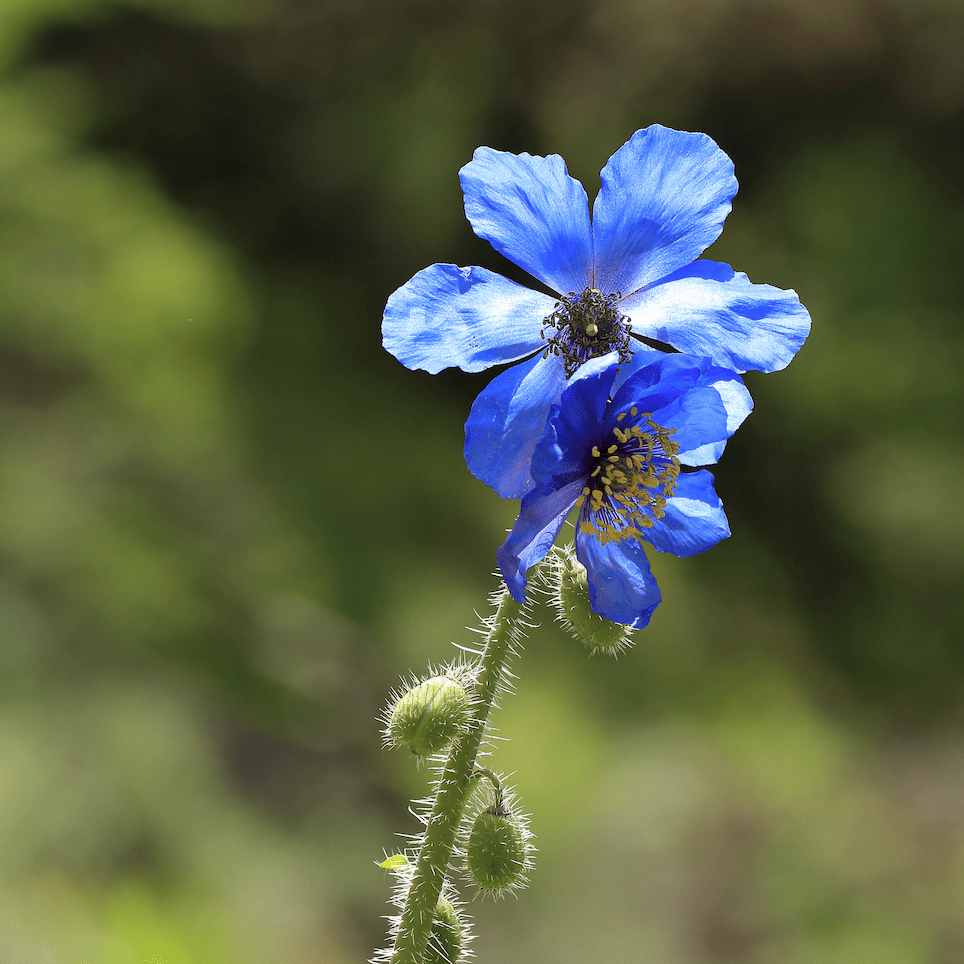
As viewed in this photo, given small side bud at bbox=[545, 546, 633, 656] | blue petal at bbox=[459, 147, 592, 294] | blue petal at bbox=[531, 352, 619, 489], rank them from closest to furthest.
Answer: blue petal at bbox=[531, 352, 619, 489] → blue petal at bbox=[459, 147, 592, 294] → small side bud at bbox=[545, 546, 633, 656]

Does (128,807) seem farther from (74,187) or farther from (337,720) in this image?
(74,187)

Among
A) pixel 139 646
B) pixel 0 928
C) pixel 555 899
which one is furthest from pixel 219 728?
pixel 555 899

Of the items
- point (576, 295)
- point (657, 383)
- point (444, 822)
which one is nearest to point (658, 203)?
point (576, 295)

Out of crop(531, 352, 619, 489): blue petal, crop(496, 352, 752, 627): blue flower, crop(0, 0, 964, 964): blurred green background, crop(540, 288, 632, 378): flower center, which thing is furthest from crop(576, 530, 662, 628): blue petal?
crop(0, 0, 964, 964): blurred green background

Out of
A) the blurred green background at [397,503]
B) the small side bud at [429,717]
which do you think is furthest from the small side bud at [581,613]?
the blurred green background at [397,503]

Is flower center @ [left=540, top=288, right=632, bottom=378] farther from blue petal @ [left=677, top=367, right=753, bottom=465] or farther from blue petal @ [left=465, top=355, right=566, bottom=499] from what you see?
blue petal @ [left=677, top=367, right=753, bottom=465]

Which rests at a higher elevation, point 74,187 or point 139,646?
point 74,187

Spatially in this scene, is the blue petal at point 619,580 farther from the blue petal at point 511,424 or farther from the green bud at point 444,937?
the green bud at point 444,937
